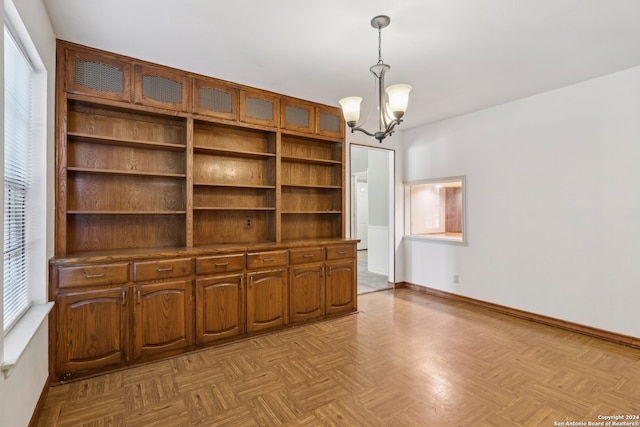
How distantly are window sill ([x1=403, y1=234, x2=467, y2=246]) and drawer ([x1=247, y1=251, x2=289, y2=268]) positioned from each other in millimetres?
2506

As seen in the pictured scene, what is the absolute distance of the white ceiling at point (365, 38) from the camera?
218cm

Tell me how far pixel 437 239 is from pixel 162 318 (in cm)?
376

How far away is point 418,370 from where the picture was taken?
2.61 m

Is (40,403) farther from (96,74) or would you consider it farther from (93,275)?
(96,74)

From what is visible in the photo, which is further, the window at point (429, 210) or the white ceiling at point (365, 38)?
the window at point (429, 210)

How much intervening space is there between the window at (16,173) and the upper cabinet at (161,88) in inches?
33.5

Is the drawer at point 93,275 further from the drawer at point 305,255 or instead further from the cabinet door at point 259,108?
the cabinet door at point 259,108

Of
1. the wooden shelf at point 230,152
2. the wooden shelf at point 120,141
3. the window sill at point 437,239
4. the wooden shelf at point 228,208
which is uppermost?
the wooden shelf at point 230,152

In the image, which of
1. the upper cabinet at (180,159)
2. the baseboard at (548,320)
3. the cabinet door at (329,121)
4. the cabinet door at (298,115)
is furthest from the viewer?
the cabinet door at (329,121)

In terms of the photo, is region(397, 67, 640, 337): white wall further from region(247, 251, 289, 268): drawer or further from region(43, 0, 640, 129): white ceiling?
region(247, 251, 289, 268): drawer

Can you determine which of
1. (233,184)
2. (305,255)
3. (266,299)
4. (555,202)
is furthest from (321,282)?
(555,202)

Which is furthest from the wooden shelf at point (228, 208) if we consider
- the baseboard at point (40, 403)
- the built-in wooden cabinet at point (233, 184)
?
the baseboard at point (40, 403)

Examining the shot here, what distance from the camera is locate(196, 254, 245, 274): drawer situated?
9.78 feet

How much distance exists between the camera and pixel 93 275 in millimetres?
2527
